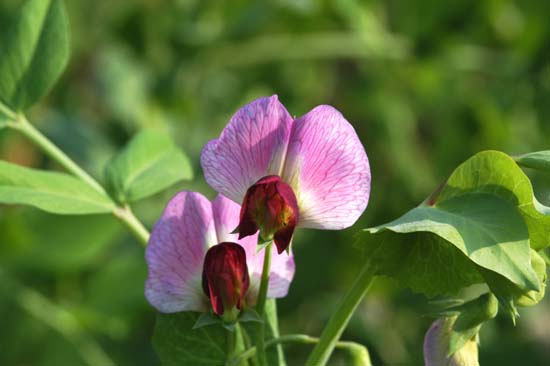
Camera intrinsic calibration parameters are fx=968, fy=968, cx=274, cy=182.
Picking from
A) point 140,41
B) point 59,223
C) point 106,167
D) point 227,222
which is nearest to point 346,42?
point 140,41

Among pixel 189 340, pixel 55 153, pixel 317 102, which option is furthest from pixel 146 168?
pixel 317 102

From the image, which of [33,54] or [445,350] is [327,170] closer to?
[445,350]

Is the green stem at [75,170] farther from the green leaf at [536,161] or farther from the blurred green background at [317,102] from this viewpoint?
the blurred green background at [317,102]

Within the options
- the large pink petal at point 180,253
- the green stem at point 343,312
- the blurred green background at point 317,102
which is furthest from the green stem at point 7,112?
the blurred green background at point 317,102

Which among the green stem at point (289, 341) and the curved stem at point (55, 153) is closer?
the green stem at point (289, 341)

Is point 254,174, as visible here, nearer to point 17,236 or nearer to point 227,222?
point 227,222
